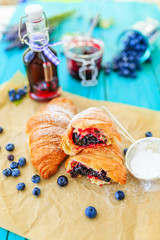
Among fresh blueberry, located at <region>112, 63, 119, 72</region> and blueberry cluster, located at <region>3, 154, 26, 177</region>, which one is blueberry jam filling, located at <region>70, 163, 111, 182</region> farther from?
fresh blueberry, located at <region>112, 63, 119, 72</region>

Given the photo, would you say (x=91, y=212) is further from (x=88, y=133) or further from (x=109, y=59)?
(x=109, y=59)

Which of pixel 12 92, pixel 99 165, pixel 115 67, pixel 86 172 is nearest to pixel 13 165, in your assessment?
pixel 86 172

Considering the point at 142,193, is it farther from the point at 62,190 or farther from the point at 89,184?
the point at 62,190

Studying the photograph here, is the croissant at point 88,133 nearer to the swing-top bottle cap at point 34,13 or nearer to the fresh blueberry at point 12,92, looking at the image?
the swing-top bottle cap at point 34,13

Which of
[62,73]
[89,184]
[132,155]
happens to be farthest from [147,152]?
[62,73]

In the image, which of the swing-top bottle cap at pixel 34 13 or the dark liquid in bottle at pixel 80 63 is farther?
the dark liquid in bottle at pixel 80 63

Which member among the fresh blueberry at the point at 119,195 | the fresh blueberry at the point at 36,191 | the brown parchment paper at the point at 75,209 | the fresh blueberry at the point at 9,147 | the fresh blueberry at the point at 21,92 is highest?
the fresh blueberry at the point at 21,92

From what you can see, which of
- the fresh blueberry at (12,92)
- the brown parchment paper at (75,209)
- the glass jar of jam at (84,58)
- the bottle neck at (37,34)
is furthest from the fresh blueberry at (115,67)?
the brown parchment paper at (75,209)

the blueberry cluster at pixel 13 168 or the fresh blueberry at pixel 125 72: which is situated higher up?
the fresh blueberry at pixel 125 72
